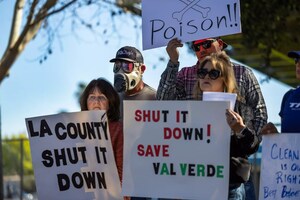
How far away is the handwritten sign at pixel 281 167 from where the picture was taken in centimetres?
668

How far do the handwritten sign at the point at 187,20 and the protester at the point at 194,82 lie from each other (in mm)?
132

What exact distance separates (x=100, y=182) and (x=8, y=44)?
7658 mm

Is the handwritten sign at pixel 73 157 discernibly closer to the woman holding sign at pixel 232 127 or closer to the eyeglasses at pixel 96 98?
the eyeglasses at pixel 96 98

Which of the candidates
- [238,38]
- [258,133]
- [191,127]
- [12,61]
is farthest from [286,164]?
[238,38]

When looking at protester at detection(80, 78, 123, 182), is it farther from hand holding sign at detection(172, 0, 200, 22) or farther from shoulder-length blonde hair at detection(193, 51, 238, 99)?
shoulder-length blonde hair at detection(193, 51, 238, 99)

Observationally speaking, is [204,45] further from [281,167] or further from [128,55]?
[281,167]

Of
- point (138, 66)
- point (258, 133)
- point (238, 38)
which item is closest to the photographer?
point (258, 133)

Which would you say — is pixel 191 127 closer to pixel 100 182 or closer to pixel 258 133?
pixel 258 133

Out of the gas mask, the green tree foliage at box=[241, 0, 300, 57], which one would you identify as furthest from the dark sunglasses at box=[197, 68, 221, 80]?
the green tree foliage at box=[241, 0, 300, 57]

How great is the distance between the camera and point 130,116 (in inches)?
260

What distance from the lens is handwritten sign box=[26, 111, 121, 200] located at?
723cm

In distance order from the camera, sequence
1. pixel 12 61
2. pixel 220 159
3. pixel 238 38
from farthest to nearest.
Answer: pixel 238 38 < pixel 12 61 < pixel 220 159

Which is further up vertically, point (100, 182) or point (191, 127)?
point (191, 127)

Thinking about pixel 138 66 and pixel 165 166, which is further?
pixel 138 66
